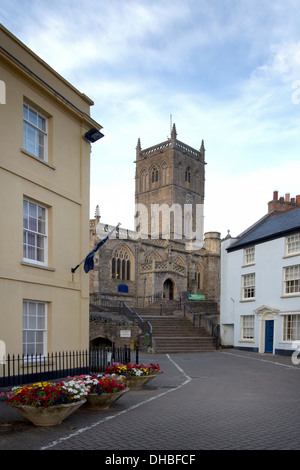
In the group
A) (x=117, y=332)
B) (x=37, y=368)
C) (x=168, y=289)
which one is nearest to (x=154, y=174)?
(x=168, y=289)

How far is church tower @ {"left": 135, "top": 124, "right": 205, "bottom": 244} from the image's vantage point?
233ft

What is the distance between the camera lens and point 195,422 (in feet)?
28.5

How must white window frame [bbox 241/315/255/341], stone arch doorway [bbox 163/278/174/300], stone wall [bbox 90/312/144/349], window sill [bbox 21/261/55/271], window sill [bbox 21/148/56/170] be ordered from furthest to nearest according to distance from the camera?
stone arch doorway [bbox 163/278/174/300] → white window frame [bbox 241/315/255/341] → stone wall [bbox 90/312/144/349] → window sill [bbox 21/148/56/170] → window sill [bbox 21/261/55/271]

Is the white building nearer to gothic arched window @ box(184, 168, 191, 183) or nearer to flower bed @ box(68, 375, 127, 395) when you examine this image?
flower bed @ box(68, 375, 127, 395)

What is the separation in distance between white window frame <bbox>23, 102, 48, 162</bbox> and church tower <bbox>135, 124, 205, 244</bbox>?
54320 millimetres

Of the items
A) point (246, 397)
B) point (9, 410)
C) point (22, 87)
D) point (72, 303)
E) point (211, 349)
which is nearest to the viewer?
point (9, 410)

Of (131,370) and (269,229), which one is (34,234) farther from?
(269,229)

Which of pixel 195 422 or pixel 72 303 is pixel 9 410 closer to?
pixel 195 422

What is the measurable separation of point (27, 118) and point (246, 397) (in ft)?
32.9

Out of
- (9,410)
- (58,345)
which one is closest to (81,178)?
(58,345)

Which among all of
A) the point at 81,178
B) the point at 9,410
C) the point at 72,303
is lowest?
the point at 9,410

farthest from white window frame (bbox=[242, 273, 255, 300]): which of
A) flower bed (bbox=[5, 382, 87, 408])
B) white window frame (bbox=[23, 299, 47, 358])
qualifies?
flower bed (bbox=[5, 382, 87, 408])

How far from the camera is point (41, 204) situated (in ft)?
45.0

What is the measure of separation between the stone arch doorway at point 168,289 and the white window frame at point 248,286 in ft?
70.6
